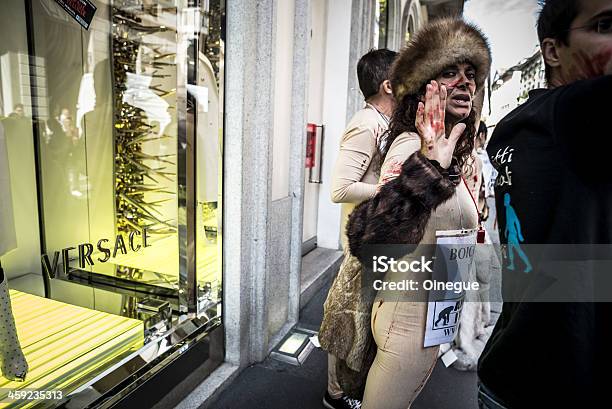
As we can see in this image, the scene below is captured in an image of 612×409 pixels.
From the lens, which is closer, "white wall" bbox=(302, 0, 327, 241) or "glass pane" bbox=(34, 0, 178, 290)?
"glass pane" bbox=(34, 0, 178, 290)

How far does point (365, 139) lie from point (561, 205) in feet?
3.82

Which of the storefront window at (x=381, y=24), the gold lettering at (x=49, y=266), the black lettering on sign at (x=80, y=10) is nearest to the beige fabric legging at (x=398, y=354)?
the gold lettering at (x=49, y=266)

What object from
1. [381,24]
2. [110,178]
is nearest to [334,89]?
[381,24]

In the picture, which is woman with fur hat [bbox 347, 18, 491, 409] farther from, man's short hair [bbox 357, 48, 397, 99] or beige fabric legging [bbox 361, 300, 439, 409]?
man's short hair [bbox 357, 48, 397, 99]

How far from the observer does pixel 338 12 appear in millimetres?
3900

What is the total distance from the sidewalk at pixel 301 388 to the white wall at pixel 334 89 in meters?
1.92

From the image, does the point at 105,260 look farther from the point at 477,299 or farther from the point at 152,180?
the point at 477,299

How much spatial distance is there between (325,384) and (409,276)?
127 cm

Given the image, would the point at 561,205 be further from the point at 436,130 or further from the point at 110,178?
the point at 110,178

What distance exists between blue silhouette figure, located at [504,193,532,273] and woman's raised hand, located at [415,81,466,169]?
1.38 ft

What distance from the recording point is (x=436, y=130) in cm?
129

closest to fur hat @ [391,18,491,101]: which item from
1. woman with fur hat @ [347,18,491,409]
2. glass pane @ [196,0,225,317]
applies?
woman with fur hat @ [347,18,491,409]

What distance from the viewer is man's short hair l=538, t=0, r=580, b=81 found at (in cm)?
77

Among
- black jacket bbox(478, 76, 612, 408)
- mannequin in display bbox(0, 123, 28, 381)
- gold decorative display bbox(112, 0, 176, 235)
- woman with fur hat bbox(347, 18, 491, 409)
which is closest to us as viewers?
black jacket bbox(478, 76, 612, 408)
